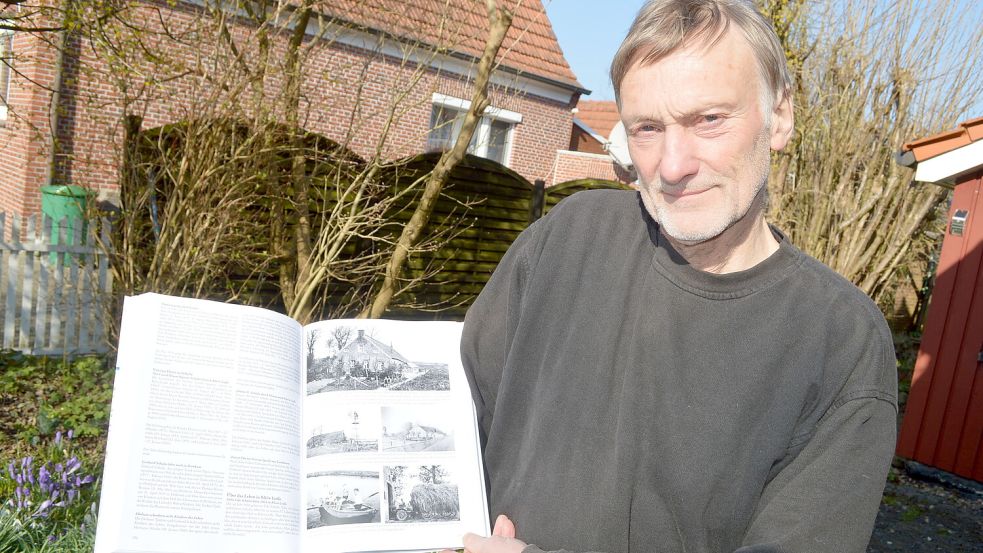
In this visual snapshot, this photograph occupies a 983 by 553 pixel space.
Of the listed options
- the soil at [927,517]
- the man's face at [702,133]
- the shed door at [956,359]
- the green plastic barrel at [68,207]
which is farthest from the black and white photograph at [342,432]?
the shed door at [956,359]

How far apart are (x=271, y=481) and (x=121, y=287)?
5085 mm

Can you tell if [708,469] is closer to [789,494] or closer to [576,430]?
[789,494]

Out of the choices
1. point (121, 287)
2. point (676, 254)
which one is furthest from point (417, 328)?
point (121, 287)

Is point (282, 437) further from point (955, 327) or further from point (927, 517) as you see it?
point (955, 327)

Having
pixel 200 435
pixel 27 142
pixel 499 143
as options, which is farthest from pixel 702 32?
pixel 499 143

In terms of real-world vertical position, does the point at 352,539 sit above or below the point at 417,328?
below

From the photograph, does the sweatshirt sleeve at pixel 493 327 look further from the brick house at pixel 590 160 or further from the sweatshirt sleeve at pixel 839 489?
the brick house at pixel 590 160

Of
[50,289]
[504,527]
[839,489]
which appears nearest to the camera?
[839,489]

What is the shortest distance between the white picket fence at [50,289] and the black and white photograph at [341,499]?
18.6ft

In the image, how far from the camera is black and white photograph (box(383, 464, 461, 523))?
1528mm

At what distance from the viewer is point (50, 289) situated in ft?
22.2

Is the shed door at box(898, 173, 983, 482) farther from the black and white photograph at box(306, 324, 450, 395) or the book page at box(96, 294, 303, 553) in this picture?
the book page at box(96, 294, 303, 553)

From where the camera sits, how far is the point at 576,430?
58.4 inches

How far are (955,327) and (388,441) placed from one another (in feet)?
22.2
